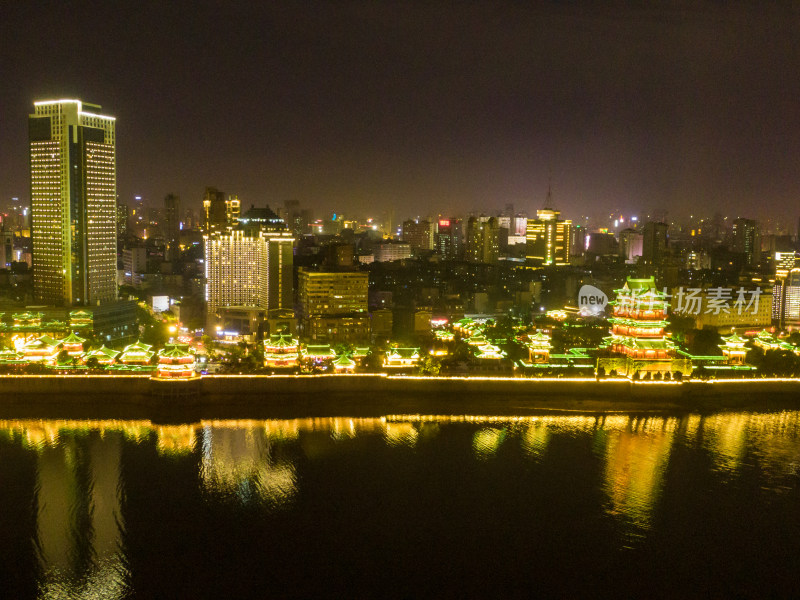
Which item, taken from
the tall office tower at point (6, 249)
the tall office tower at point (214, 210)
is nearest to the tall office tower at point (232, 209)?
the tall office tower at point (214, 210)

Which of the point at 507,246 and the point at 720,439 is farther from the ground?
the point at 507,246

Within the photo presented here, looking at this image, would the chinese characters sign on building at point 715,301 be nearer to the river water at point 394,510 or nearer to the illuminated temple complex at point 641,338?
the illuminated temple complex at point 641,338

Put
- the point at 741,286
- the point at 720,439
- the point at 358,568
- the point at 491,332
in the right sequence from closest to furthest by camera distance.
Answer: the point at 358,568 → the point at 720,439 → the point at 491,332 → the point at 741,286

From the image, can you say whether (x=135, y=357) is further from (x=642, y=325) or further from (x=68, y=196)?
(x=642, y=325)

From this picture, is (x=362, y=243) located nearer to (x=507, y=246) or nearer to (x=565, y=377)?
(x=507, y=246)

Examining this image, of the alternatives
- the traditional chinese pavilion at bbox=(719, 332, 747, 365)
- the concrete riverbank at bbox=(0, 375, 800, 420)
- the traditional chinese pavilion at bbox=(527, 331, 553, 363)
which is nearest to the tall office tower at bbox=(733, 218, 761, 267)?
the traditional chinese pavilion at bbox=(719, 332, 747, 365)

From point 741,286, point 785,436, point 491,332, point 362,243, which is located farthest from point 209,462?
point 362,243
